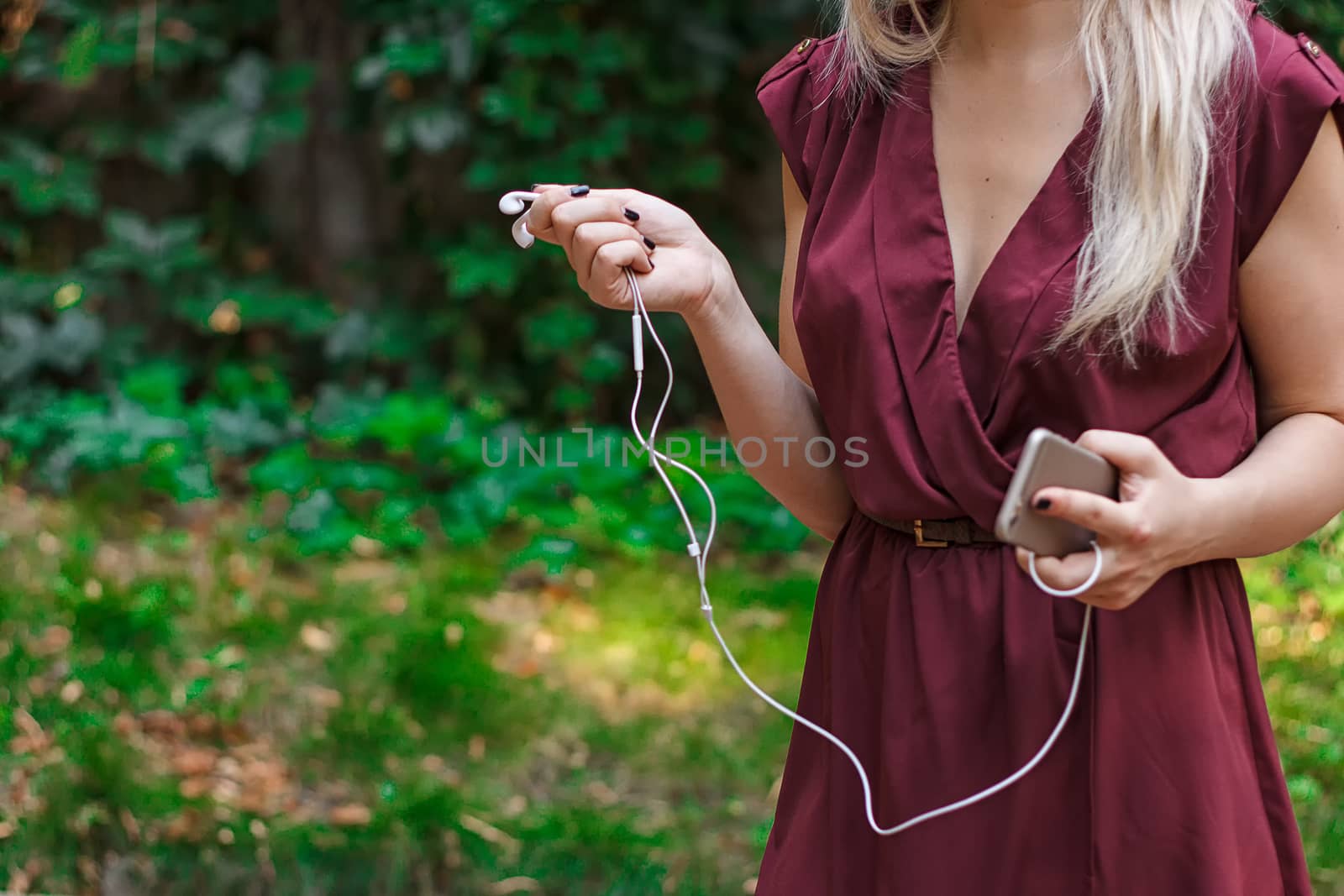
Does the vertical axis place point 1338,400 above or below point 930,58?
below

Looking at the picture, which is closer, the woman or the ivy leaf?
the woman

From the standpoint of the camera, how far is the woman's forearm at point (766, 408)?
1.21 metres

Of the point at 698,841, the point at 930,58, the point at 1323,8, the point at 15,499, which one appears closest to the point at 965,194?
the point at 930,58

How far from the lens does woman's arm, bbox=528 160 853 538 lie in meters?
1.16

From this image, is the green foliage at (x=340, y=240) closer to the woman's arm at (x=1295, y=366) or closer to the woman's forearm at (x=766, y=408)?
the woman's forearm at (x=766, y=408)

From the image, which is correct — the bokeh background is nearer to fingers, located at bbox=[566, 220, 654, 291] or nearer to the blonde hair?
fingers, located at bbox=[566, 220, 654, 291]

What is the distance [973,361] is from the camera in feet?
3.52

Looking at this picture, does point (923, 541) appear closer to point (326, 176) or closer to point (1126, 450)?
point (1126, 450)

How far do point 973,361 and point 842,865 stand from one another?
49 cm

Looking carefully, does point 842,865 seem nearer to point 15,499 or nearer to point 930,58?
point 930,58

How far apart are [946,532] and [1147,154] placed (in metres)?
0.36

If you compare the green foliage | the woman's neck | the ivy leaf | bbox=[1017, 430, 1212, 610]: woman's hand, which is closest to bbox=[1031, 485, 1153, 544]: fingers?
bbox=[1017, 430, 1212, 610]: woman's hand

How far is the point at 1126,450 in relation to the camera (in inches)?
37.1

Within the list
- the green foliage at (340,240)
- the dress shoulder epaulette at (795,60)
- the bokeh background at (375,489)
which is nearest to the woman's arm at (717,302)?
the dress shoulder epaulette at (795,60)
